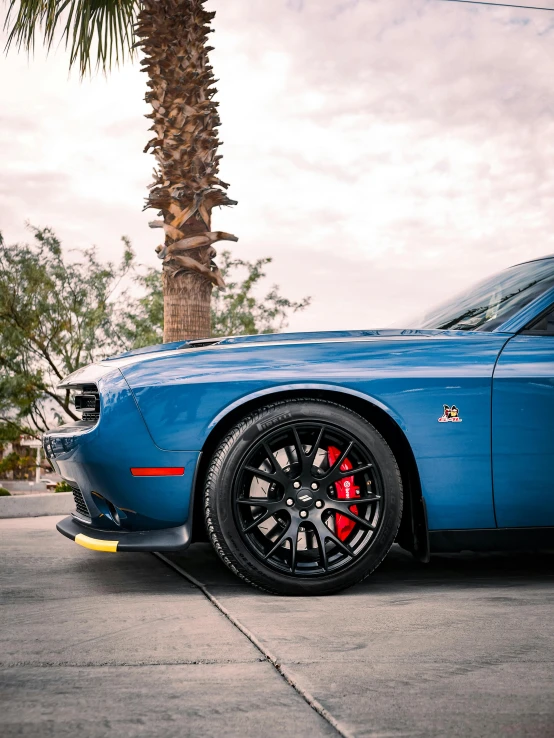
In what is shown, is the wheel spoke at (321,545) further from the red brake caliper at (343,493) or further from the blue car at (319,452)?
the red brake caliper at (343,493)

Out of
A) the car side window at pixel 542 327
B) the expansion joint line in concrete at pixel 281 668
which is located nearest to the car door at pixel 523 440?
the car side window at pixel 542 327

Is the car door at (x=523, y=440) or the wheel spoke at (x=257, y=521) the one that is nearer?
the wheel spoke at (x=257, y=521)

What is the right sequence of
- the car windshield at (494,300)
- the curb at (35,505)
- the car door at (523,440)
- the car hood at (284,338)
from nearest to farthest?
the car door at (523,440) < the car hood at (284,338) < the car windshield at (494,300) < the curb at (35,505)

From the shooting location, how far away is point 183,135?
29.1ft

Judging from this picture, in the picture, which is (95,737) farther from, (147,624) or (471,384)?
(471,384)

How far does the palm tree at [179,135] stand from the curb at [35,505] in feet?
6.17

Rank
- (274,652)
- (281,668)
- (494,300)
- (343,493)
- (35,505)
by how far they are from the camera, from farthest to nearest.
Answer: (35,505) → (494,300) → (343,493) → (274,652) → (281,668)

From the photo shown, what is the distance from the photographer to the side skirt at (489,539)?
138 inches

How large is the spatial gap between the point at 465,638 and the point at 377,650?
1.11 ft

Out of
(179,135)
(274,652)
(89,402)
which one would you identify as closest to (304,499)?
(274,652)

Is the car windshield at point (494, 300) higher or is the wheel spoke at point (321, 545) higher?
the car windshield at point (494, 300)

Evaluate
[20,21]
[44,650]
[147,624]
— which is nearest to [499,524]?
[147,624]

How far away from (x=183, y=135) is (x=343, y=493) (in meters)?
6.32

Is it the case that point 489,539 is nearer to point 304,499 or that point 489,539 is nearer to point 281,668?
point 304,499
